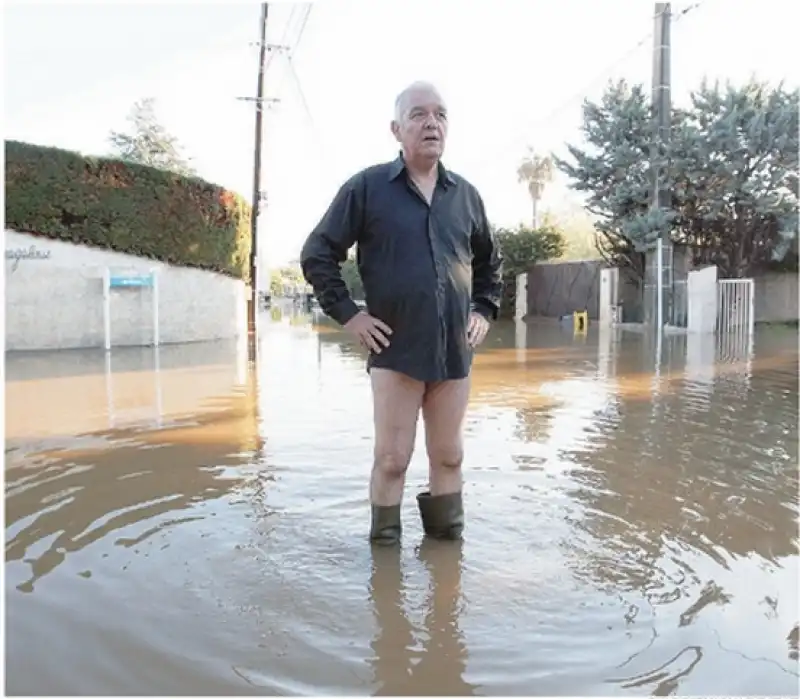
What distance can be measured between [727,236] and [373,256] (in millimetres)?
20822

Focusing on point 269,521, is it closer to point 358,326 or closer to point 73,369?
point 358,326

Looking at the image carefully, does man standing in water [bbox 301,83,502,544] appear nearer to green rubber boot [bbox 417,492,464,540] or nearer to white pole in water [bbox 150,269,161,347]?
green rubber boot [bbox 417,492,464,540]

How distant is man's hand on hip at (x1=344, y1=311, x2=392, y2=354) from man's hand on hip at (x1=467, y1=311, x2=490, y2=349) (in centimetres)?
35

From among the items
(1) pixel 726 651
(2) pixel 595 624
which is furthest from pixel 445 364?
(1) pixel 726 651

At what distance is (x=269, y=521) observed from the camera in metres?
3.56

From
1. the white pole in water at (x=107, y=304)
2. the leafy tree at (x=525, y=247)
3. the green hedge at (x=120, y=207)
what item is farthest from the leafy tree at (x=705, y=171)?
the white pole in water at (x=107, y=304)

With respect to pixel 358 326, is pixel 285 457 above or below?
below

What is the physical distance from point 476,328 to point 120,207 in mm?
12686

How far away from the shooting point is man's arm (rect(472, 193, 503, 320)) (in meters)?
3.26

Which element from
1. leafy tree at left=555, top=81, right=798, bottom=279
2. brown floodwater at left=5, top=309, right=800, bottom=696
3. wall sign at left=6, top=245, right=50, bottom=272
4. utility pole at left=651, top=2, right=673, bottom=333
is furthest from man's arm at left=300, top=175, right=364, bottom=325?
A: leafy tree at left=555, top=81, right=798, bottom=279

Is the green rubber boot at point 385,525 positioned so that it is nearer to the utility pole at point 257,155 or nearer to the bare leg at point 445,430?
the bare leg at point 445,430

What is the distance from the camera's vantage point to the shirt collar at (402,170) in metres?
2.98

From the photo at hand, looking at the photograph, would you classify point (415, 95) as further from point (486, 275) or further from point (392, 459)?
point (392, 459)

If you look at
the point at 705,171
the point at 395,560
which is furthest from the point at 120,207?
the point at 705,171
